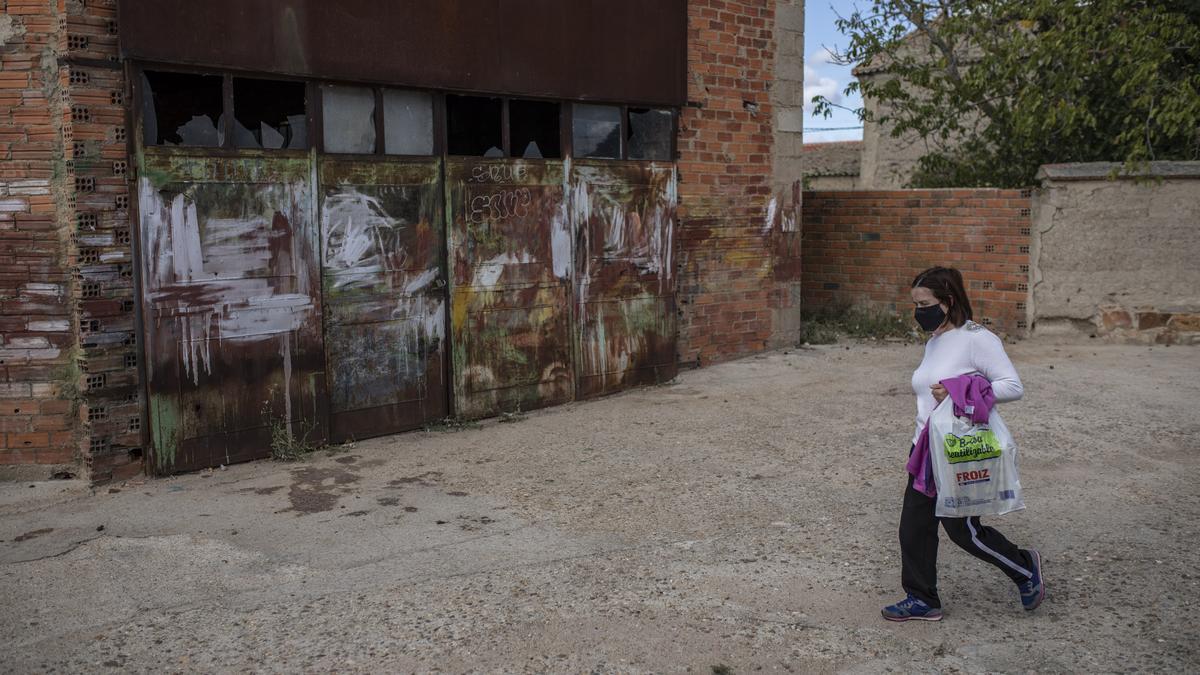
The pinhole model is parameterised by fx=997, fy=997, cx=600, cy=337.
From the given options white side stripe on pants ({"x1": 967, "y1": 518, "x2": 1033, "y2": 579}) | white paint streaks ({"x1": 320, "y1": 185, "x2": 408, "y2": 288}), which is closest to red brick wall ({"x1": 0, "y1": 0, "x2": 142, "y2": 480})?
white paint streaks ({"x1": 320, "y1": 185, "x2": 408, "y2": 288})

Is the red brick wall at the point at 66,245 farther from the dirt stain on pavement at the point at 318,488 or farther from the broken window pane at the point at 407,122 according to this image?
the broken window pane at the point at 407,122

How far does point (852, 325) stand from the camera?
11664 millimetres

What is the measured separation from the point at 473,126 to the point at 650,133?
6.39 feet

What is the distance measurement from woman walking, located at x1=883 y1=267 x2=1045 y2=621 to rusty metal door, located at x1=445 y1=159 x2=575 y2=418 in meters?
4.25

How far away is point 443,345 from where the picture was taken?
297 inches

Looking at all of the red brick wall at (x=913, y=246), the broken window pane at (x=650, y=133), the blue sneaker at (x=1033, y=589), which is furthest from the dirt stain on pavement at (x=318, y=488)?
the red brick wall at (x=913, y=246)

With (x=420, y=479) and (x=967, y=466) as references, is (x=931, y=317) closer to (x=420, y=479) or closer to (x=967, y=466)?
(x=967, y=466)

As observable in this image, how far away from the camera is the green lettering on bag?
150 inches

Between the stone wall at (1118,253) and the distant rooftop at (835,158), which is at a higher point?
the distant rooftop at (835,158)

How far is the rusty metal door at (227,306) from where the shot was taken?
20.0 feet

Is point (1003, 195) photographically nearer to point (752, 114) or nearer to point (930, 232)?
point (930, 232)

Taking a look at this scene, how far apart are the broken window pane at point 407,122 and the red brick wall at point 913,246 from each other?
6.07 m

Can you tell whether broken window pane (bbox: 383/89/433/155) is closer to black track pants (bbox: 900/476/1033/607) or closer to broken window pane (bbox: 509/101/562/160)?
broken window pane (bbox: 509/101/562/160)

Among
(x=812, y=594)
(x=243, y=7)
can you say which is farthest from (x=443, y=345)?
(x=812, y=594)
